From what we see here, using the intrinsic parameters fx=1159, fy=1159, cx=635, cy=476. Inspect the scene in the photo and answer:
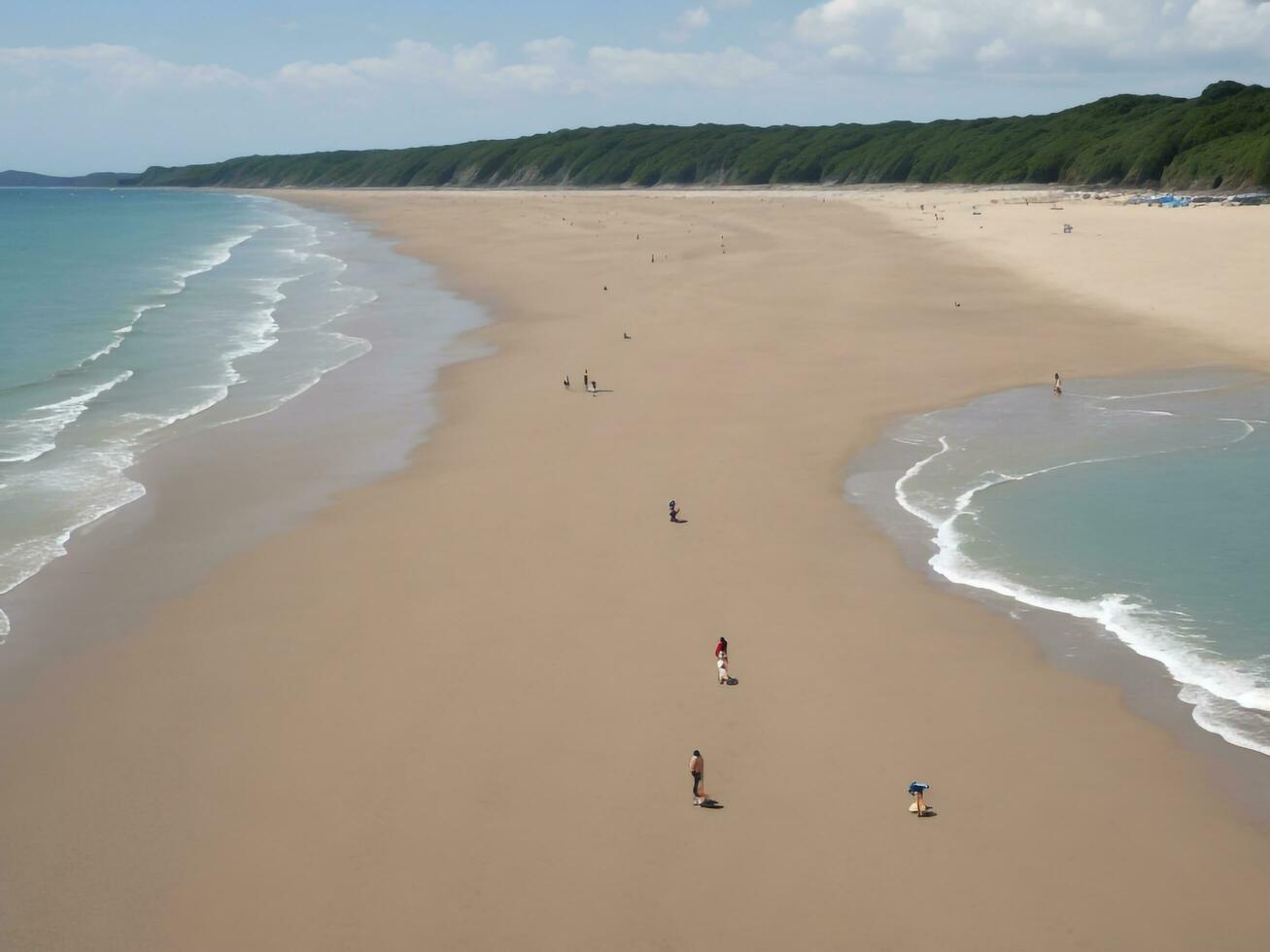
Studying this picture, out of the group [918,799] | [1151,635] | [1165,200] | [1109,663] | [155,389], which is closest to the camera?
[918,799]

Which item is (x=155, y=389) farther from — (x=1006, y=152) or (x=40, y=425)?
(x=1006, y=152)

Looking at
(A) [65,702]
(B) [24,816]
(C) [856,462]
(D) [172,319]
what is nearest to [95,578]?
(A) [65,702]

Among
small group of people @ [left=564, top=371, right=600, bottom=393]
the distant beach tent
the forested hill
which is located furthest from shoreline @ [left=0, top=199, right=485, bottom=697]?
the forested hill

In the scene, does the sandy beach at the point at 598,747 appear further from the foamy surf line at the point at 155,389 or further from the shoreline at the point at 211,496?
the foamy surf line at the point at 155,389

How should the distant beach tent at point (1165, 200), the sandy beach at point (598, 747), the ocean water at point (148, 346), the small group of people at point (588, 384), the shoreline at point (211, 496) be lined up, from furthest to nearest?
the distant beach tent at point (1165, 200)
the small group of people at point (588, 384)
the ocean water at point (148, 346)
the shoreline at point (211, 496)
the sandy beach at point (598, 747)

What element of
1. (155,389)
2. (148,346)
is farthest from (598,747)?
(148,346)

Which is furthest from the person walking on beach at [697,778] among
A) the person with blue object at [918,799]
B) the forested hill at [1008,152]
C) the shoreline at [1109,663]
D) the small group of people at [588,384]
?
the forested hill at [1008,152]
